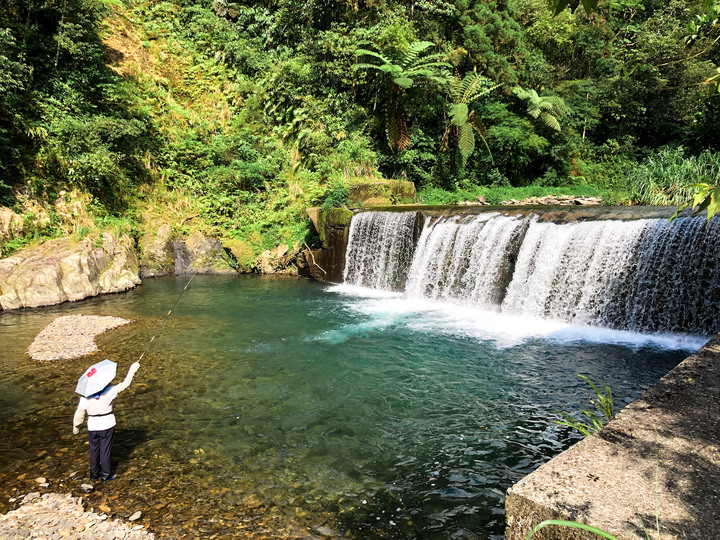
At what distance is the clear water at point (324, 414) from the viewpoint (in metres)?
3.79

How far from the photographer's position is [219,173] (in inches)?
674

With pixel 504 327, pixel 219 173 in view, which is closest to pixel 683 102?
pixel 504 327

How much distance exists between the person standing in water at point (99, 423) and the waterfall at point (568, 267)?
324 inches

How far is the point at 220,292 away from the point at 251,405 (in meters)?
7.64

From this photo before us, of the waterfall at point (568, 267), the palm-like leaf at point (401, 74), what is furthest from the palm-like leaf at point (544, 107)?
the waterfall at point (568, 267)

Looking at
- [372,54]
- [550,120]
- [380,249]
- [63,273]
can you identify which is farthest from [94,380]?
[550,120]

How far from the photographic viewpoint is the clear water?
3.79m

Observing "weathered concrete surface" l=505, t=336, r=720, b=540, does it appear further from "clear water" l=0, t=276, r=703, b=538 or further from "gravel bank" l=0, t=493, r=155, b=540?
"gravel bank" l=0, t=493, r=155, b=540

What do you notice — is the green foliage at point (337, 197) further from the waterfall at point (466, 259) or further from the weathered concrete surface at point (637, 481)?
the weathered concrete surface at point (637, 481)

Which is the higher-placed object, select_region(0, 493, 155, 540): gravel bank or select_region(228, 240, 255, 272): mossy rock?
select_region(228, 240, 255, 272): mossy rock

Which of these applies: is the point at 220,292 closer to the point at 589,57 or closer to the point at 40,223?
the point at 40,223

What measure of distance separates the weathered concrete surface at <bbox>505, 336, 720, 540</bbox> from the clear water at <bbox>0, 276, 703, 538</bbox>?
4.58 feet

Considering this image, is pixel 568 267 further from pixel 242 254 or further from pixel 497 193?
pixel 242 254

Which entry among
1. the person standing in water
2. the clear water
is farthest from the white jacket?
the clear water
